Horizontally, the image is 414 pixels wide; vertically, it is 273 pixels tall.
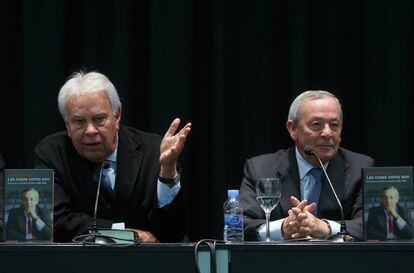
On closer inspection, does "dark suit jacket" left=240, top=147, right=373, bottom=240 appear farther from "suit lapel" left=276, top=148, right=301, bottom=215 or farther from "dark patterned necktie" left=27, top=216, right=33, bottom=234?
"dark patterned necktie" left=27, top=216, right=33, bottom=234

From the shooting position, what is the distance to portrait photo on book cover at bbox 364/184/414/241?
2512mm

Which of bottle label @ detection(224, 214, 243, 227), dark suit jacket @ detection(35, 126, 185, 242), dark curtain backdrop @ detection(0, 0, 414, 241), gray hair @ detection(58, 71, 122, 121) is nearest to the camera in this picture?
bottle label @ detection(224, 214, 243, 227)

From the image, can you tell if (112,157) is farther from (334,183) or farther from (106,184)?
(334,183)

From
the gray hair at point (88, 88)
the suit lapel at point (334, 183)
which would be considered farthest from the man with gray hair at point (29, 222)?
the suit lapel at point (334, 183)

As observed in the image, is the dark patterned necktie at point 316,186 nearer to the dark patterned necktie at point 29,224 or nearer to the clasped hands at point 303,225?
the clasped hands at point 303,225

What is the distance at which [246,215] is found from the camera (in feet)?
11.0

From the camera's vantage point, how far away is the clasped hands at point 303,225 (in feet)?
9.65

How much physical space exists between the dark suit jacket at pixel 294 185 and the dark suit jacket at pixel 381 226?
0.69 metres

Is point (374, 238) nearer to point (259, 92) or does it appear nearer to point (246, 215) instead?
point (246, 215)

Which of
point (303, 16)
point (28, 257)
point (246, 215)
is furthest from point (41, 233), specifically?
point (303, 16)

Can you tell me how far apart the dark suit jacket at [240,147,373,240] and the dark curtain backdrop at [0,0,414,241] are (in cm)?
55

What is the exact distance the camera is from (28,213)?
104 inches

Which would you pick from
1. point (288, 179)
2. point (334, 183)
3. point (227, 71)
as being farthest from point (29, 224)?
point (227, 71)

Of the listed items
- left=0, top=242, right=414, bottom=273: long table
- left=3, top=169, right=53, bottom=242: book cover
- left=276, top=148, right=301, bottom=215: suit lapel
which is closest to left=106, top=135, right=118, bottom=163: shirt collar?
left=276, top=148, right=301, bottom=215: suit lapel
